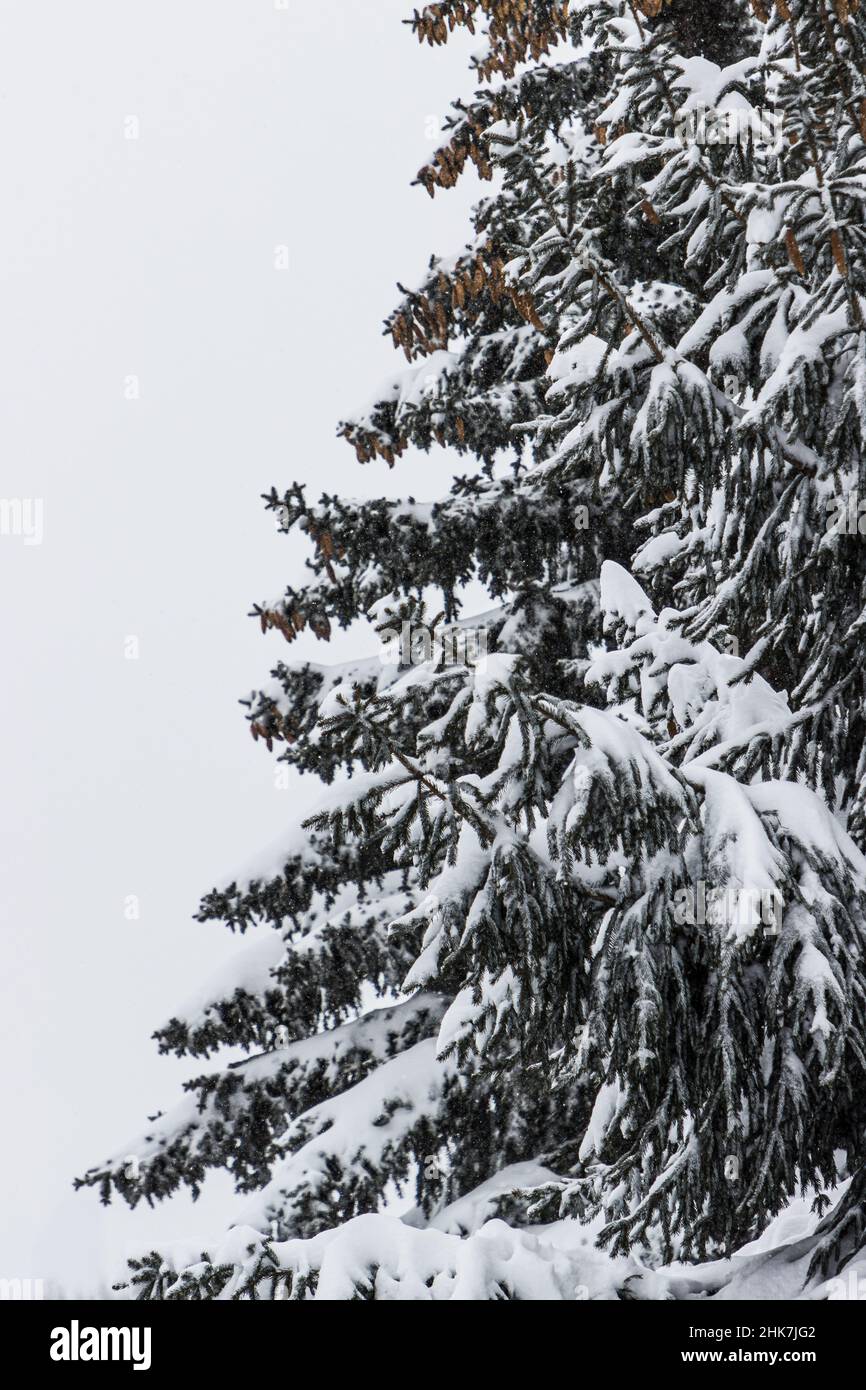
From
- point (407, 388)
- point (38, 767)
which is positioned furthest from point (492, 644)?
point (38, 767)

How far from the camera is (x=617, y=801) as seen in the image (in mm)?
3293

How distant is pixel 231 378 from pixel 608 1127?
165477mm

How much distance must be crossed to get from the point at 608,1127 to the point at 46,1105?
121007 millimetres

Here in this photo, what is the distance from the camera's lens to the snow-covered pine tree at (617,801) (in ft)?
11.5

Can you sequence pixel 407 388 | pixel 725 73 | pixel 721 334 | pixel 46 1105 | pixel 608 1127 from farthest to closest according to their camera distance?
pixel 46 1105 → pixel 407 388 → pixel 725 73 → pixel 721 334 → pixel 608 1127

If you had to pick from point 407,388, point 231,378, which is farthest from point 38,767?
point 407,388

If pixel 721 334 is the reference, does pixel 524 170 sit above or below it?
above

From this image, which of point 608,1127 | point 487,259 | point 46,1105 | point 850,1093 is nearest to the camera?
point 850,1093

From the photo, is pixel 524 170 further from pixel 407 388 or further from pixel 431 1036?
pixel 431 1036

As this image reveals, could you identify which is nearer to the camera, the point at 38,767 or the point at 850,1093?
the point at 850,1093

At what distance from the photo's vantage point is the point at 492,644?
853 centimetres

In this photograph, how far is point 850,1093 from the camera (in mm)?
3730

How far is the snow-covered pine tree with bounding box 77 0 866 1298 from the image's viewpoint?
11.5ft
